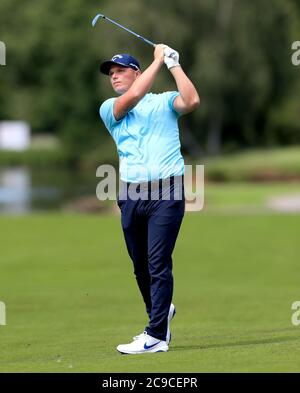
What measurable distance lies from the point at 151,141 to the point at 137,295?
6154 mm

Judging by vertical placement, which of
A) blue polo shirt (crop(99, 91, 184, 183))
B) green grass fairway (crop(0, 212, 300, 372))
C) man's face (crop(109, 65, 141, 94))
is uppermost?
man's face (crop(109, 65, 141, 94))

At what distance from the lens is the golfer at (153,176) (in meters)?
7.10

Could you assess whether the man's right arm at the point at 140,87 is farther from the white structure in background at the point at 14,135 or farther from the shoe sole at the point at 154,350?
the white structure in background at the point at 14,135

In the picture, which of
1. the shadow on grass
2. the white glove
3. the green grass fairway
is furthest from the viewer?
the shadow on grass

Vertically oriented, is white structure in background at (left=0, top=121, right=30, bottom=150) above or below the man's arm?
above

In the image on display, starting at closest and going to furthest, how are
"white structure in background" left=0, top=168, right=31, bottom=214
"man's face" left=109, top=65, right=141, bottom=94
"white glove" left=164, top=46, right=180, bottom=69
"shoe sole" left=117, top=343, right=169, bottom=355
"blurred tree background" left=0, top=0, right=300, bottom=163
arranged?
"white glove" left=164, top=46, right=180, bottom=69 → "shoe sole" left=117, top=343, right=169, bottom=355 → "man's face" left=109, top=65, right=141, bottom=94 → "white structure in background" left=0, top=168, right=31, bottom=214 → "blurred tree background" left=0, top=0, right=300, bottom=163

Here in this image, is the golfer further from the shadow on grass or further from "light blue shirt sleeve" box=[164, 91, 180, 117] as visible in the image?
the shadow on grass

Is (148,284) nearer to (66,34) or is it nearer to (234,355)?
(234,355)

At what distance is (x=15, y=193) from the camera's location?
3762 centimetres

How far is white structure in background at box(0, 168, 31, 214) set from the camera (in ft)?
101

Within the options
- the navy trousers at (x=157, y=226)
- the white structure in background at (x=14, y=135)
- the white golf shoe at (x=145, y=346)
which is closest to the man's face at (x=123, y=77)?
the navy trousers at (x=157, y=226)

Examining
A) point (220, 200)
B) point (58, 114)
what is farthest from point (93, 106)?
point (220, 200)

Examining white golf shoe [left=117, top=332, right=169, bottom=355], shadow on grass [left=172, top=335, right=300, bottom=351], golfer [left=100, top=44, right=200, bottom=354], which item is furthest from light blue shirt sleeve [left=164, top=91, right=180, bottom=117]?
shadow on grass [left=172, top=335, right=300, bottom=351]

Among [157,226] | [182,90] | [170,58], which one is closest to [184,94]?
[182,90]
